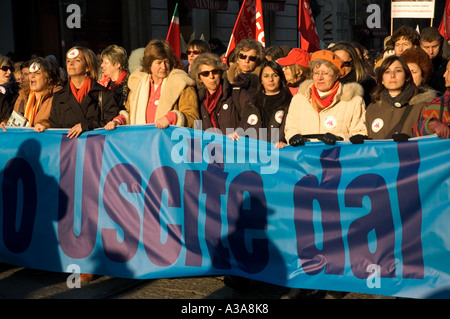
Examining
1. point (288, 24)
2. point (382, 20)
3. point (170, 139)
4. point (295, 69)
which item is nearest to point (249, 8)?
point (295, 69)

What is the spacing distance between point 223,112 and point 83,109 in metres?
1.24

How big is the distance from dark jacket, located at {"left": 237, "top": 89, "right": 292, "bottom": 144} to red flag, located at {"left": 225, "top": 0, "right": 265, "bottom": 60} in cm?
395

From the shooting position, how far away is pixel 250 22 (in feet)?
32.4

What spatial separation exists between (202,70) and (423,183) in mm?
2193

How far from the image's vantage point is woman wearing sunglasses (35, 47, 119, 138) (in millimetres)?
6133

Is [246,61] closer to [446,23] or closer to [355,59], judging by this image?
[355,59]

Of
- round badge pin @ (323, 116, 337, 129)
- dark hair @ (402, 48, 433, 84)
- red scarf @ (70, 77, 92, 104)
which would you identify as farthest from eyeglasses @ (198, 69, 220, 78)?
dark hair @ (402, 48, 433, 84)

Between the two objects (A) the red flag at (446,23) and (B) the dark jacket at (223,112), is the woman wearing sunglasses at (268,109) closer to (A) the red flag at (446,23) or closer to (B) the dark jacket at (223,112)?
(B) the dark jacket at (223,112)

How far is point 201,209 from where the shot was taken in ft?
17.8

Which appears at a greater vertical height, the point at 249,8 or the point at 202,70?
the point at 249,8

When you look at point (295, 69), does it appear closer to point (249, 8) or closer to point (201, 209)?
point (201, 209)

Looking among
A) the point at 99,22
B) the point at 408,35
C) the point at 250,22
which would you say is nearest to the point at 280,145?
the point at 408,35

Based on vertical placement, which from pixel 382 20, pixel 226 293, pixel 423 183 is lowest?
pixel 226 293

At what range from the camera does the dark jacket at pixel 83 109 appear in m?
6.12
